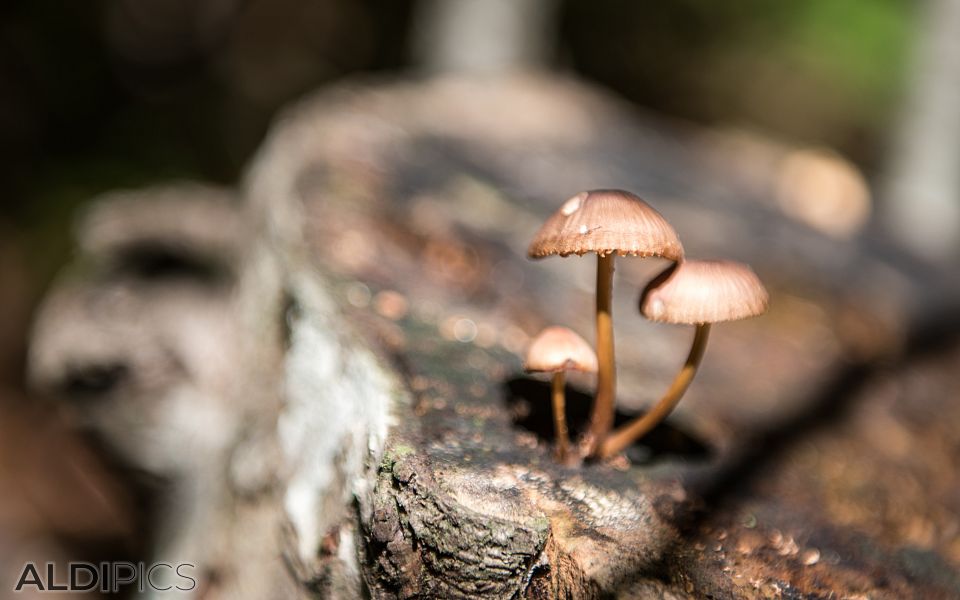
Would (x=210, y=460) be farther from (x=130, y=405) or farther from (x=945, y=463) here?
(x=945, y=463)

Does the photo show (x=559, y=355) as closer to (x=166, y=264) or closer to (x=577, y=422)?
(x=577, y=422)

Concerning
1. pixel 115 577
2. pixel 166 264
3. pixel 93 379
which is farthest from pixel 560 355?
pixel 166 264

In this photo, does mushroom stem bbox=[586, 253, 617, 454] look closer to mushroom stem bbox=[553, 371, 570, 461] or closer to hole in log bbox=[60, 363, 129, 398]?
mushroom stem bbox=[553, 371, 570, 461]

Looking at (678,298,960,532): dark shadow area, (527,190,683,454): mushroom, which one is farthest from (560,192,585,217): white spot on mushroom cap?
(678,298,960,532): dark shadow area

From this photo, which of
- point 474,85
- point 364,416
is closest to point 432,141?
point 474,85

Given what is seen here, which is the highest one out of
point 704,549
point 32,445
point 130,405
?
point 704,549

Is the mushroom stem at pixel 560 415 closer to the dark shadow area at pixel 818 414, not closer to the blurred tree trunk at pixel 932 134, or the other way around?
the dark shadow area at pixel 818 414

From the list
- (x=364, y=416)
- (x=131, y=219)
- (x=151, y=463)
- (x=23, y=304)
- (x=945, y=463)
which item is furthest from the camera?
(x=23, y=304)
